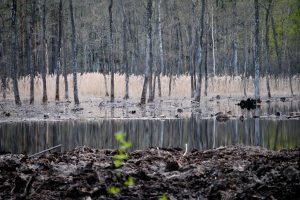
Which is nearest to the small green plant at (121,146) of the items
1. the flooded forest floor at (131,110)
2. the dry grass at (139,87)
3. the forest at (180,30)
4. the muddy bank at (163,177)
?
the muddy bank at (163,177)

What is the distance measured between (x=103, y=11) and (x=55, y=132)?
36590 millimetres

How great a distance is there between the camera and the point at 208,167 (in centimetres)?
717

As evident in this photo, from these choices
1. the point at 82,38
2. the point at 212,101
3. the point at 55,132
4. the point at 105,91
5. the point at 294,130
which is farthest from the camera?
the point at 82,38

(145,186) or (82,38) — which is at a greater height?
(82,38)

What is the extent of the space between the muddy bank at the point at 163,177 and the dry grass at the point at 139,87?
2864 centimetres

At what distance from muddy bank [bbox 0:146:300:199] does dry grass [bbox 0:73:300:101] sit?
28644 mm

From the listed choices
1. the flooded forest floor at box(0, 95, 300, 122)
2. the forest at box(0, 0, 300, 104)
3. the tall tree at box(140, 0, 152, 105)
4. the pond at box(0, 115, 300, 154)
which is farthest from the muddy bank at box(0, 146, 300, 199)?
the forest at box(0, 0, 300, 104)

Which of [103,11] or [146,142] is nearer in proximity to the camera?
[146,142]

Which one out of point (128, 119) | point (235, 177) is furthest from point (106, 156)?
point (128, 119)

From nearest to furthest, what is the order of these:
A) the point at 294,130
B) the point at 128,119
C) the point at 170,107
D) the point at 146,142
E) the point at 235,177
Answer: the point at 235,177 < the point at 146,142 < the point at 294,130 < the point at 128,119 < the point at 170,107

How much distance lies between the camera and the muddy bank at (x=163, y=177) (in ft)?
18.8

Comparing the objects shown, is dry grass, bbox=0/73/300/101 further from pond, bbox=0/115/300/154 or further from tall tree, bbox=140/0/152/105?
pond, bbox=0/115/300/154

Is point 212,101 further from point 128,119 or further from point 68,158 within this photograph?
point 68,158

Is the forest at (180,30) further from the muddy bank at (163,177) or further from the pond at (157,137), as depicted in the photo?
the muddy bank at (163,177)
